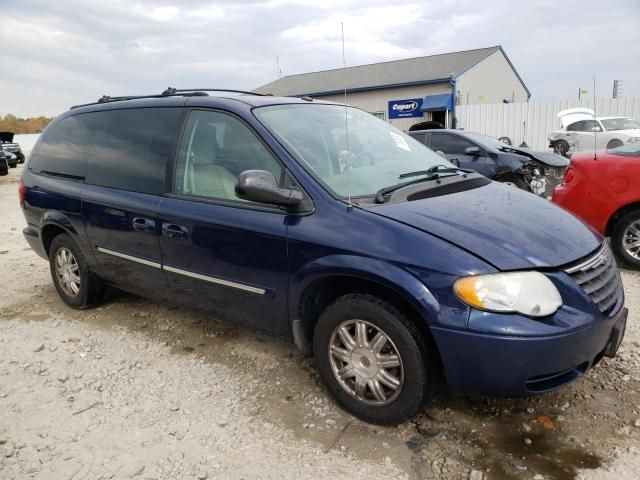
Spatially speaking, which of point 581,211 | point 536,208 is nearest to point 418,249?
point 536,208

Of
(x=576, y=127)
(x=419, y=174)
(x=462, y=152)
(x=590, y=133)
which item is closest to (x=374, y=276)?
(x=419, y=174)

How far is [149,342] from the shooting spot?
3.93 m

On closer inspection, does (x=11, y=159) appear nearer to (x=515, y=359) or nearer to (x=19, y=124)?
(x=19, y=124)

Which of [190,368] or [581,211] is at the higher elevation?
[581,211]

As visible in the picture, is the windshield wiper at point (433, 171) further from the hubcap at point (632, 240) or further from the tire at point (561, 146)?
the tire at point (561, 146)

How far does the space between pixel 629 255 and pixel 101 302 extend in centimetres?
521

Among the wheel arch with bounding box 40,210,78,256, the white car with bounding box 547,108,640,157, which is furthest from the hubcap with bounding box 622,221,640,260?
the white car with bounding box 547,108,640,157

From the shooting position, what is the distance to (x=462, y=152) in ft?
29.7

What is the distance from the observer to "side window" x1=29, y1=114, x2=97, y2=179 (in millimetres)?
4207

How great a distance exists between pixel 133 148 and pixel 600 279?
3.14 m

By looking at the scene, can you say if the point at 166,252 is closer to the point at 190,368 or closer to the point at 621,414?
the point at 190,368

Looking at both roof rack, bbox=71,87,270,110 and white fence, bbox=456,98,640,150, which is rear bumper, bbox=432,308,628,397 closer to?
roof rack, bbox=71,87,270,110

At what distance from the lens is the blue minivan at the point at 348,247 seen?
92.0 inches

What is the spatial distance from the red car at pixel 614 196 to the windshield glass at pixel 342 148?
2457 mm
